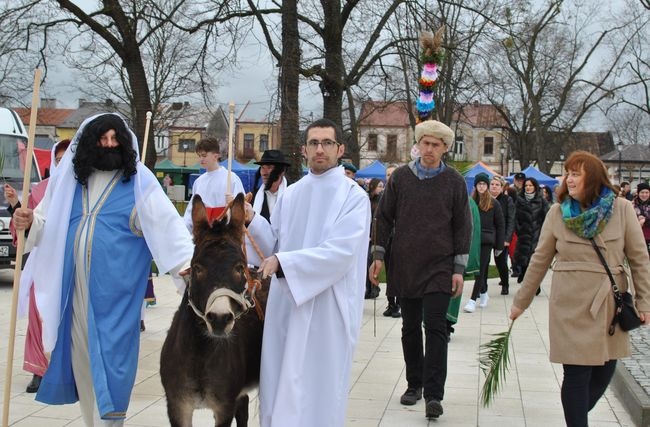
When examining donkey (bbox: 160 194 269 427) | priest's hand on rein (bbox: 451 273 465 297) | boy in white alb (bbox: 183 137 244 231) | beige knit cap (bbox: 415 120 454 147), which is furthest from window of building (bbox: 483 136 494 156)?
donkey (bbox: 160 194 269 427)

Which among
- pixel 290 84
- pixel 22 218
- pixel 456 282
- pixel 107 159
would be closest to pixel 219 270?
pixel 107 159

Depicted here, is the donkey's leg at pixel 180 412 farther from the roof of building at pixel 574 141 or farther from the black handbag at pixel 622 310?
the roof of building at pixel 574 141

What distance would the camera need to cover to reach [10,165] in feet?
47.6

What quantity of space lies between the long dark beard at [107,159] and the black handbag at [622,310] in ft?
9.21

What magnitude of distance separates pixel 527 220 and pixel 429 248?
873 cm

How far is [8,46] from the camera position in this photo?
59.9 ft

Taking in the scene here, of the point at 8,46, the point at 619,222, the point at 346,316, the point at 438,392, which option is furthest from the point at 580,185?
the point at 8,46

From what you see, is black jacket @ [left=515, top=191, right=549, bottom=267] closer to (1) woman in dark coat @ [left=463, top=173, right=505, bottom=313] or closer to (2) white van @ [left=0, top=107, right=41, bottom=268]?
(1) woman in dark coat @ [left=463, top=173, right=505, bottom=313]

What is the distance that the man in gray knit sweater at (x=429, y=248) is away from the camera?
600cm

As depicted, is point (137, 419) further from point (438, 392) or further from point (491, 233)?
point (491, 233)

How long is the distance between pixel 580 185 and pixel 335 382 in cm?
187

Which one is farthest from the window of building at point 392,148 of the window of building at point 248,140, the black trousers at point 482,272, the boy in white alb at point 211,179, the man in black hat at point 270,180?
the man in black hat at point 270,180

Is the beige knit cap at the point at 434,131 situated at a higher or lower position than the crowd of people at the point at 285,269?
higher

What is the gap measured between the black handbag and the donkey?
2.13 m
